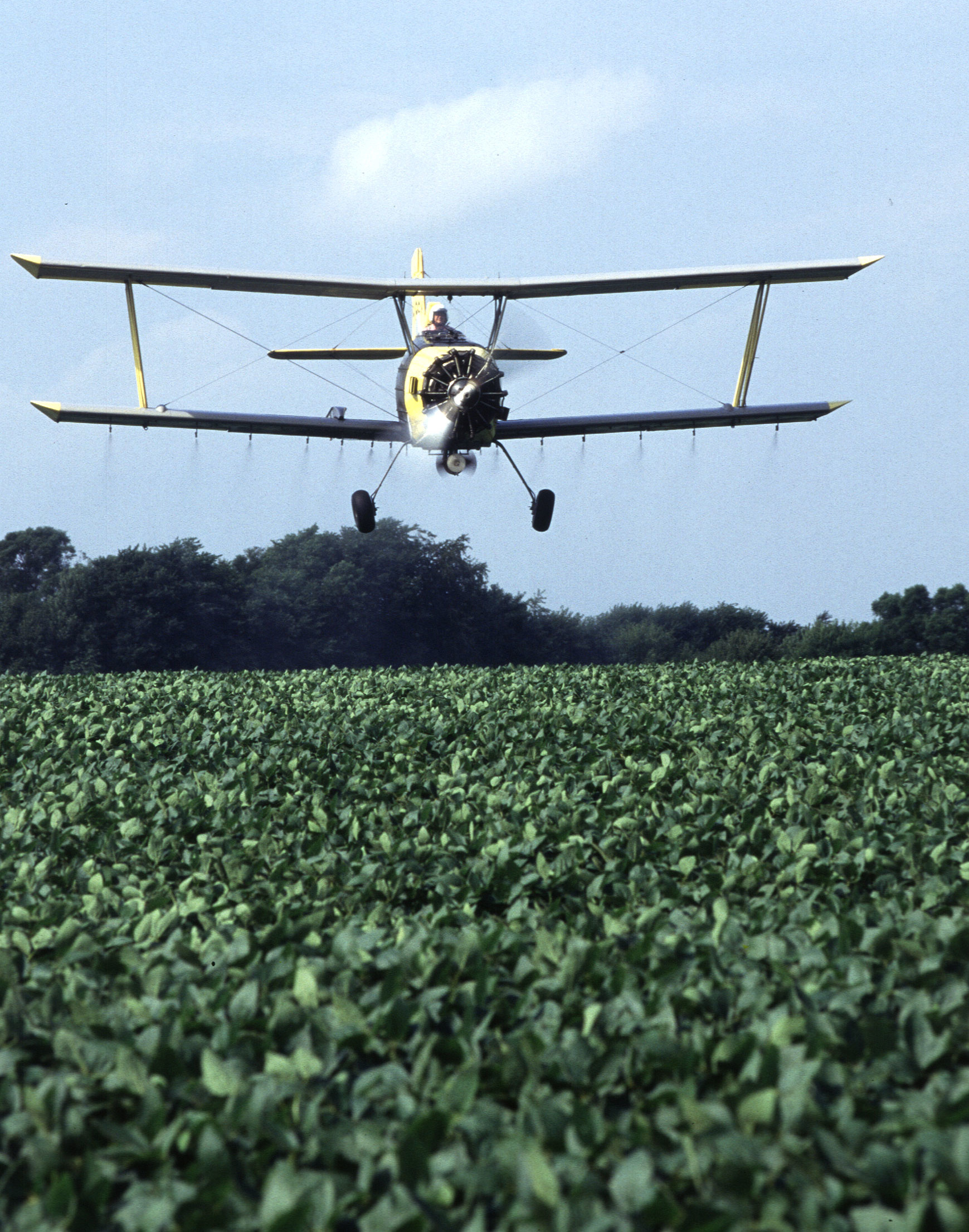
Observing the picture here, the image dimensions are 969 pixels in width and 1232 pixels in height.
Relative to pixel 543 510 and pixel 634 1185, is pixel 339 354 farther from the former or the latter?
pixel 634 1185

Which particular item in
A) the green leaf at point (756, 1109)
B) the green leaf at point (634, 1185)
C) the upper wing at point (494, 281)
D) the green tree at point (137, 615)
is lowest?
the green leaf at point (634, 1185)

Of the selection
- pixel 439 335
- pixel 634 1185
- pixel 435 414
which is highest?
pixel 439 335

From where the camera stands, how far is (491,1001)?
11.6 ft

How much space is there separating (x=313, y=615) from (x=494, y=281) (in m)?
51.3

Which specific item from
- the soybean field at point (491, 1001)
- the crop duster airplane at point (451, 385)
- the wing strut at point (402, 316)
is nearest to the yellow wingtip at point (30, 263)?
the crop duster airplane at point (451, 385)

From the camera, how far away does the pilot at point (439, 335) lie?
65.6 feet

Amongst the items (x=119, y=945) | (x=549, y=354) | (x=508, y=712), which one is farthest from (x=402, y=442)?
(x=119, y=945)

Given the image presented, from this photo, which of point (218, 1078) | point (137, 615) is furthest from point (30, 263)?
point (137, 615)

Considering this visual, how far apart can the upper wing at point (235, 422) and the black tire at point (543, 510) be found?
3.34m

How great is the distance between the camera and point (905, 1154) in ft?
8.03

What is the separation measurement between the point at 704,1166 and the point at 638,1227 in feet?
0.96

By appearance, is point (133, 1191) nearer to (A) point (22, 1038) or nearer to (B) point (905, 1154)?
(A) point (22, 1038)

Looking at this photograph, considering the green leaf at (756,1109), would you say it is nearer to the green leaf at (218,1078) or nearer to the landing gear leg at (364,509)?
the green leaf at (218,1078)

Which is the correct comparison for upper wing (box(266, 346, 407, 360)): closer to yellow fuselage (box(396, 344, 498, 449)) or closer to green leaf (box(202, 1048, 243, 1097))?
yellow fuselage (box(396, 344, 498, 449))
